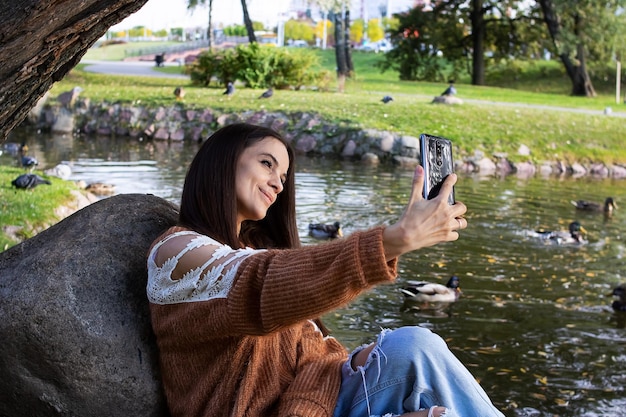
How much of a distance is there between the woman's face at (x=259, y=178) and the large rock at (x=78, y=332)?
0.54 metres

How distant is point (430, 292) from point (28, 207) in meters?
4.04

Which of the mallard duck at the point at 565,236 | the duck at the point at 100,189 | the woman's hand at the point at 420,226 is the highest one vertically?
the woman's hand at the point at 420,226

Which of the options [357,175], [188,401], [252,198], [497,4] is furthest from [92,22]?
[497,4]

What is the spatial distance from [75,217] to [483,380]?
11.3 ft

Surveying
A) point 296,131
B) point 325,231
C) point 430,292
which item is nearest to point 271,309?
point 430,292

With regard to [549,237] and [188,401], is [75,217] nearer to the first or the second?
[188,401]

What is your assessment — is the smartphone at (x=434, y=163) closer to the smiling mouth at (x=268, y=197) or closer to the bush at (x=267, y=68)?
the smiling mouth at (x=268, y=197)

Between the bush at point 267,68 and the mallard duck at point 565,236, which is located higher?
the bush at point 267,68

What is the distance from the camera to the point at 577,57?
1214 inches

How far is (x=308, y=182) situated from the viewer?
14359 millimetres

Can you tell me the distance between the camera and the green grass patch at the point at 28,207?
7.71 meters

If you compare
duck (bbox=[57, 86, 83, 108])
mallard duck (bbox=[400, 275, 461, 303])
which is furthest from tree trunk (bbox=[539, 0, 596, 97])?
mallard duck (bbox=[400, 275, 461, 303])

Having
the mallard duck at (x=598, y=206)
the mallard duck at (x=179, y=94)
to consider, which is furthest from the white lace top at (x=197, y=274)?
the mallard duck at (x=179, y=94)

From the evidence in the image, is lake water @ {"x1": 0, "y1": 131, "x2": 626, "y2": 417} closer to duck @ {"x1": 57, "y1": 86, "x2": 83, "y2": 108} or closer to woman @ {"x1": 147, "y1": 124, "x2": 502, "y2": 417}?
woman @ {"x1": 147, "y1": 124, "x2": 502, "y2": 417}
